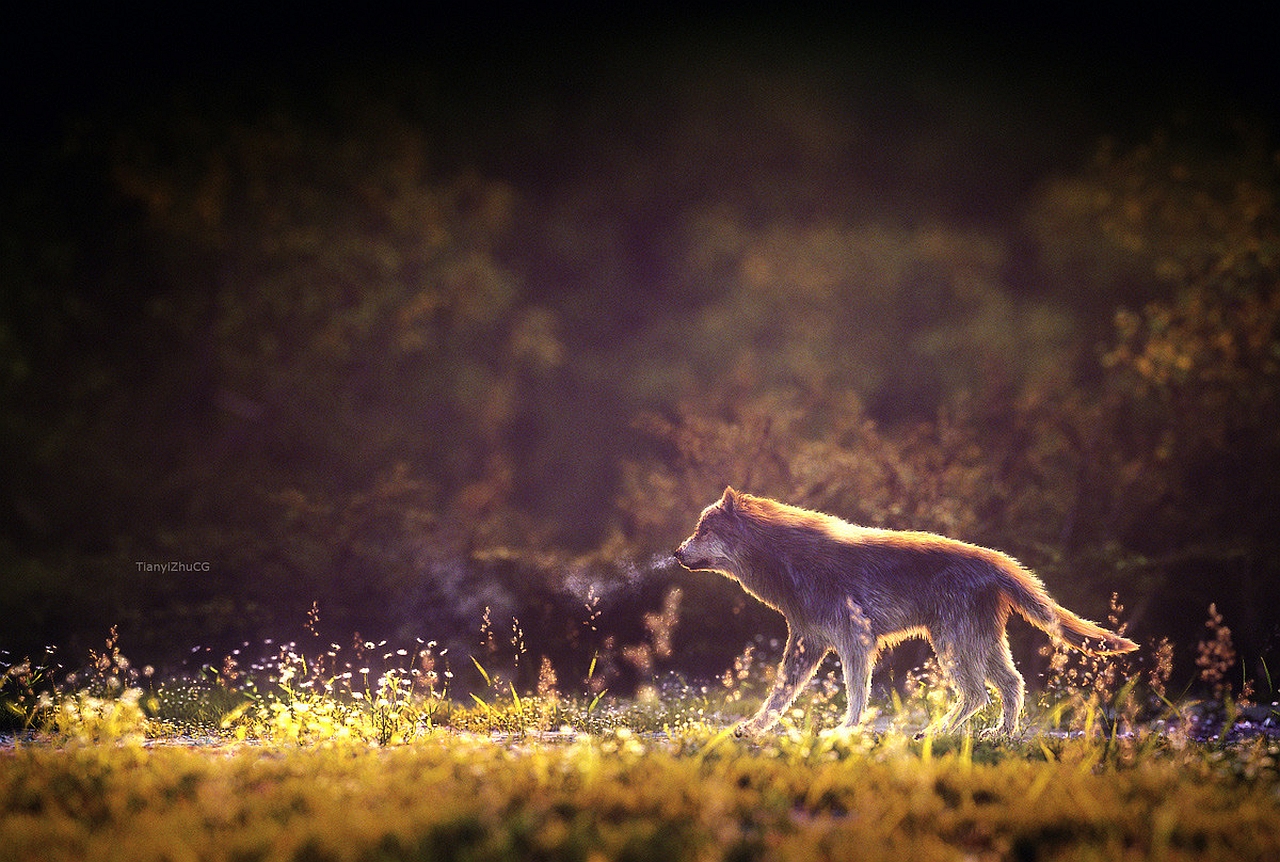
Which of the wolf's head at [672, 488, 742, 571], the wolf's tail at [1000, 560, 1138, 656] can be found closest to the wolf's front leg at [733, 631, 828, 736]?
the wolf's head at [672, 488, 742, 571]

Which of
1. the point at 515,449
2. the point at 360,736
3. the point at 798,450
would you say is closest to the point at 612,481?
the point at 515,449

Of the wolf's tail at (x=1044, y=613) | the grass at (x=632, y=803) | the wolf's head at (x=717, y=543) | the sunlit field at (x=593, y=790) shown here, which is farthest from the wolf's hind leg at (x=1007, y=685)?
the wolf's head at (x=717, y=543)

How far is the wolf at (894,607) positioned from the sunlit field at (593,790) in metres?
0.35

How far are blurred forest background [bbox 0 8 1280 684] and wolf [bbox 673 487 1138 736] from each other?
3.17m

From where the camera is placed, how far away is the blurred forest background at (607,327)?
11.4 meters

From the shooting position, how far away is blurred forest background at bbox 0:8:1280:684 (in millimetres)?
11362

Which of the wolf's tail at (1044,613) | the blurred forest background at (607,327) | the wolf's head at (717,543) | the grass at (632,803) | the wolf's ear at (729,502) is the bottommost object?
the grass at (632,803)

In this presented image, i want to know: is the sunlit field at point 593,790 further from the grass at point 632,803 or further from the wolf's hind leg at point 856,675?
the wolf's hind leg at point 856,675

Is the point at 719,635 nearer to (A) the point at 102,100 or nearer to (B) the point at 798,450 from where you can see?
(B) the point at 798,450

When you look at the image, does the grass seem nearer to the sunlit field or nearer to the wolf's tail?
the sunlit field

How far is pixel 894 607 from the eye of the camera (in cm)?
720

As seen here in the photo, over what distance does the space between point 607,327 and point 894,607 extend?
11.7 meters

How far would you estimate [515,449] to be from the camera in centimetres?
1784

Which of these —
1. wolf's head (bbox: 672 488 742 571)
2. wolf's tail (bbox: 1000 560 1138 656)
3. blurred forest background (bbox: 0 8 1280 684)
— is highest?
blurred forest background (bbox: 0 8 1280 684)
